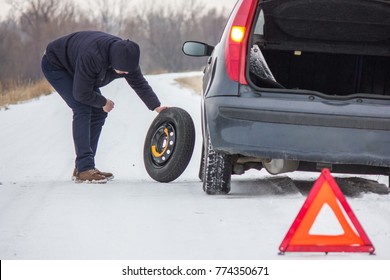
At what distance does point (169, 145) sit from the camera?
7.30 m

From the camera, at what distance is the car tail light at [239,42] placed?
5809 millimetres

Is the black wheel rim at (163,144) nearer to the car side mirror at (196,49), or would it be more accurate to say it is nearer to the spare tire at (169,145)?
the spare tire at (169,145)

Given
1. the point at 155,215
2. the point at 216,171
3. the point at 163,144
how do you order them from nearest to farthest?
the point at 155,215 < the point at 216,171 < the point at 163,144

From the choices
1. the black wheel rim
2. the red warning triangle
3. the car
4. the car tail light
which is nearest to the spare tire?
the black wheel rim

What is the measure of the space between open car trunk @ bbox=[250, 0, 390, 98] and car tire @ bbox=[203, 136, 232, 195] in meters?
0.62

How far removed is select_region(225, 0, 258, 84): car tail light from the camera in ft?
19.1

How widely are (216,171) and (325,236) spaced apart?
190cm

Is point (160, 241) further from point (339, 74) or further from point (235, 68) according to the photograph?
point (339, 74)

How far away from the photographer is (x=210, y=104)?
233 inches

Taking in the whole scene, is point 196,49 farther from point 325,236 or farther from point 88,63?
point 325,236

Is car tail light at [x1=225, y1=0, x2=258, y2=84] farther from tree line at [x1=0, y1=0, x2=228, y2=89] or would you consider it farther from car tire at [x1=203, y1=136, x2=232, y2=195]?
tree line at [x1=0, y1=0, x2=228, y2=89]

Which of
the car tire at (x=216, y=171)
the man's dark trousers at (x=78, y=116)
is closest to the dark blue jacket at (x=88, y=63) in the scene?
the man's dark trousers at (x=78, y=116)

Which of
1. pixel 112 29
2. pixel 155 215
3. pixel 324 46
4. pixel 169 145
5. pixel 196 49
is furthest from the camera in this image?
pixel 112 29

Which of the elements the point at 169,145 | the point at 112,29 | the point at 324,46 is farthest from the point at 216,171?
the point at 112,29
